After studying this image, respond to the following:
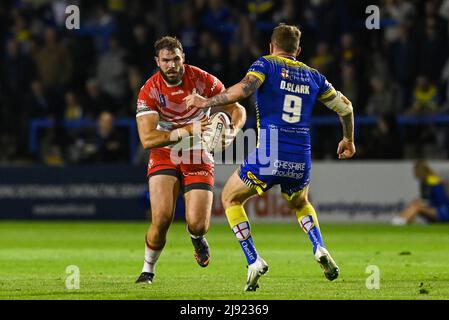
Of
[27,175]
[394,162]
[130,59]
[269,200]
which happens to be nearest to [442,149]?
[394,162]

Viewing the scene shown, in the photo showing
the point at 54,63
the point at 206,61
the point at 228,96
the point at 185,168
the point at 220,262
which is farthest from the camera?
the point at 54,63

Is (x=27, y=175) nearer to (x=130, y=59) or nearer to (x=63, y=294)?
(x=130, y=59)

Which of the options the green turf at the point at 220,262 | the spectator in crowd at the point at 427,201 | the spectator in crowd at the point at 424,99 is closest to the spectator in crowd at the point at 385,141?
the spectator in crowd at the point at 424,99

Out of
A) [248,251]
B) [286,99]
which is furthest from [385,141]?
[248,251]

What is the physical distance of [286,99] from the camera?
10.9m

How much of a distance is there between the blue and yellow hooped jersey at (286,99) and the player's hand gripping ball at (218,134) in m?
0.57

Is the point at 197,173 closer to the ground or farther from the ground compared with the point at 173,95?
closer to the ground

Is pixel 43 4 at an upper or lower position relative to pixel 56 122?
upper

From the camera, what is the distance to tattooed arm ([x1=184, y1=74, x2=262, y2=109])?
10.4m

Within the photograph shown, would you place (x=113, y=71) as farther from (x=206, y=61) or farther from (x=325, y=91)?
(x=325, y=91)

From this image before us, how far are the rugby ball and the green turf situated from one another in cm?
134

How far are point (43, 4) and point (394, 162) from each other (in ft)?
30.6

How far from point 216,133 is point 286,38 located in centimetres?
123

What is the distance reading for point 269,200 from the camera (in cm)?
2283
